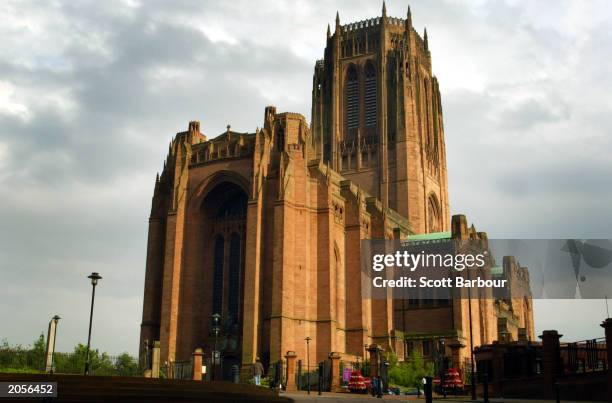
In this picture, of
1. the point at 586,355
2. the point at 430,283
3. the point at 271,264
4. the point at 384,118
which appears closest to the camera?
the point at 586,355

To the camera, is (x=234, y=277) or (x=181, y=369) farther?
(x=234, y=277)

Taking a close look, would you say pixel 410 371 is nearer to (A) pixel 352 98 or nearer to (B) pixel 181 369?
(B) pixel 181 369

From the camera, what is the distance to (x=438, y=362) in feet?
163

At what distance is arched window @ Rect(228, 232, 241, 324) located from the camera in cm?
5200

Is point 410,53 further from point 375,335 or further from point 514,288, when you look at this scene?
point 375,335

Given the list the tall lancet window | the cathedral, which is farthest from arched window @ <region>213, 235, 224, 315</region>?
the tall lancet window

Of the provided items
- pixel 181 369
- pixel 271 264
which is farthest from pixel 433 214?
pixel 181 369

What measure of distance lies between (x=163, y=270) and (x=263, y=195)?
977 centimetres

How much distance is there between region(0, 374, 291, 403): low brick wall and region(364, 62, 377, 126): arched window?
189 feet

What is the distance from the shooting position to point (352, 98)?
83188mm

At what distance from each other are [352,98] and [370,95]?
2211 millimetres

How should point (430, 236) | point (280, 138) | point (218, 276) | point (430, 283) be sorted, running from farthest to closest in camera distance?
point (430, 236) < point (430, 283) < point (218, 276) < point (280, 138)

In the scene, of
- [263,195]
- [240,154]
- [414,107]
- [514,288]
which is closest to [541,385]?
[263,195]

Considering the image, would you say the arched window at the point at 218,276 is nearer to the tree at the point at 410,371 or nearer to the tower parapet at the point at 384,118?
the tree at the point at 410,371
